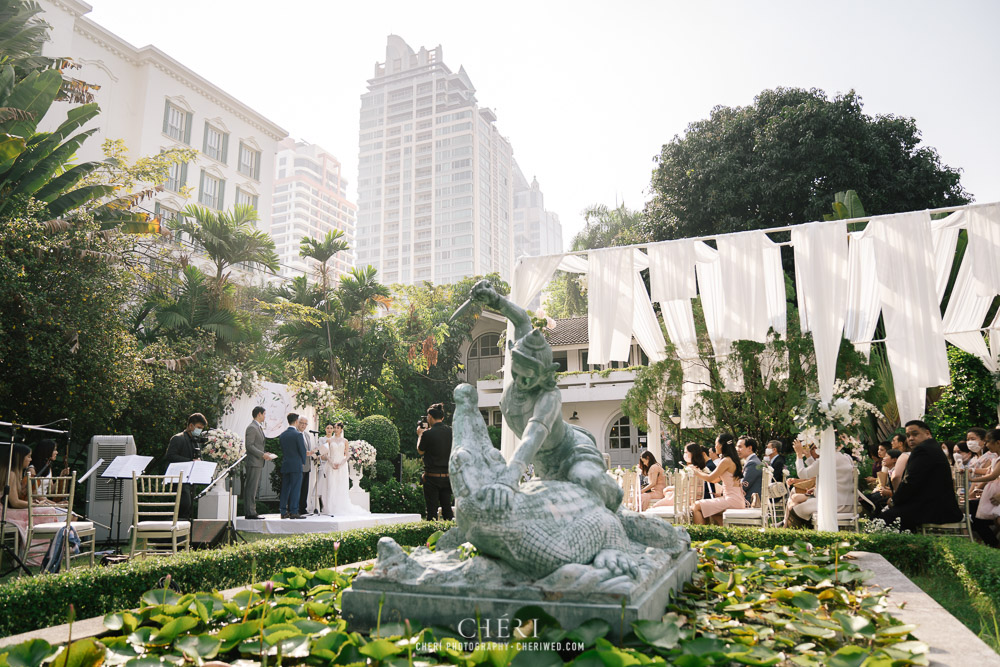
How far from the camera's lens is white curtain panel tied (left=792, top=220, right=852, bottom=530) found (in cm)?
809

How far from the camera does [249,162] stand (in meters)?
28.6

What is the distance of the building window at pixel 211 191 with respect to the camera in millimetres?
25953

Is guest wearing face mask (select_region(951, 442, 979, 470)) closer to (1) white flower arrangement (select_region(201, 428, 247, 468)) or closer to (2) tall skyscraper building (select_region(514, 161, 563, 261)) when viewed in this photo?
(1) white flower arrangement (select_region(201, 428, 247, 468))

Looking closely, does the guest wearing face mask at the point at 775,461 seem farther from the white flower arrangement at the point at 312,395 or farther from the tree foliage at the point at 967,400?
the white flower arrangement at the point at 312,395

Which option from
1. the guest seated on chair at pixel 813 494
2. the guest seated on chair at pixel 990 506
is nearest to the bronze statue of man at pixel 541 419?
the guest seated on chair at pixel 813 494

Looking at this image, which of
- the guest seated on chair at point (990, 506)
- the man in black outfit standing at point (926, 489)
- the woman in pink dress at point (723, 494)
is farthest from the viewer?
the woman in pink dress at point (723, 494)

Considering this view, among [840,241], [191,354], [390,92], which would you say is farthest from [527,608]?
[390,92]

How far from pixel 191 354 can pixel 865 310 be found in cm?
1326

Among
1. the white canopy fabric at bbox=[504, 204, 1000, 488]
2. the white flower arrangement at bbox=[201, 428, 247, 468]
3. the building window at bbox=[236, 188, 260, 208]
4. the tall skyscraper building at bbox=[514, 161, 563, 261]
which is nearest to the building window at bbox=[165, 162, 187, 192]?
the building window at bbox=[236, 188, 260, 208]

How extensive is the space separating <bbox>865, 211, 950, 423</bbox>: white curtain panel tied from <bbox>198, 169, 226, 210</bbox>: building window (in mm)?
24393

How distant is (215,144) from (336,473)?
67.4 feet

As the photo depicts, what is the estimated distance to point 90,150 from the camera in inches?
860

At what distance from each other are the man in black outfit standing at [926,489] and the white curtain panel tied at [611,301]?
4166 millimetres

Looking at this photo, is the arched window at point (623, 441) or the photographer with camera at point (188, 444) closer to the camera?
the photographer with camera at point (188, 444)
